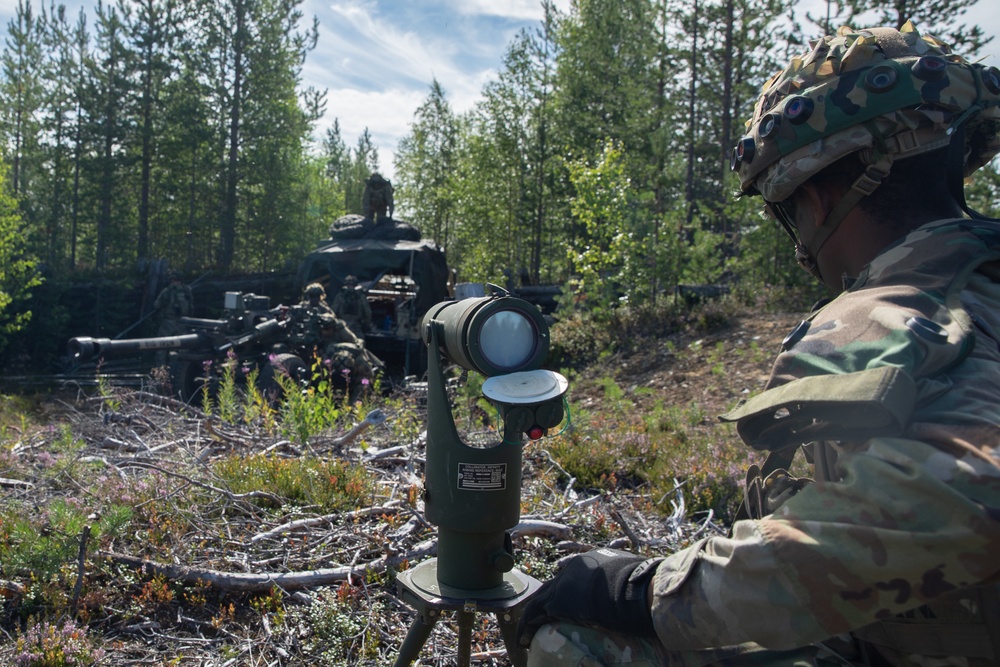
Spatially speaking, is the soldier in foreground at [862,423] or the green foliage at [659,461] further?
the green foliage at [659,461]

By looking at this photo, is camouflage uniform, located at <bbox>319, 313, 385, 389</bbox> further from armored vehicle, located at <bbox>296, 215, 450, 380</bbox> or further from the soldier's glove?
the soldier's glove

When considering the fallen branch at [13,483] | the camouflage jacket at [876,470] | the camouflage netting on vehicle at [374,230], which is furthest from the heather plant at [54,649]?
the camouflage netting on vehicle at [374,230]

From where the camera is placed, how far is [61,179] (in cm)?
2166

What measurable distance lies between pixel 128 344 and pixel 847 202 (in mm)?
9539

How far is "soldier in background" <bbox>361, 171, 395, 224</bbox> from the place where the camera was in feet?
54.2

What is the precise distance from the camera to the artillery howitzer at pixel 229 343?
31.9 feet

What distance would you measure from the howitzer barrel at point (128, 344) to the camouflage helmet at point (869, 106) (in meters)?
9.06

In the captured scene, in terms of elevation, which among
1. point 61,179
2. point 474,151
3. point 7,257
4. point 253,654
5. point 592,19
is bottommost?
point 253,654

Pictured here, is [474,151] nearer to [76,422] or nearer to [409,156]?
[409,156]

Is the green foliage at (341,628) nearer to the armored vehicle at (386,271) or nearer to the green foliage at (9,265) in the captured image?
the armored vehicle at (386,271)

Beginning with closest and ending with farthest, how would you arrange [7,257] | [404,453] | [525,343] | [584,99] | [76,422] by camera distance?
1. [525,343]
2. [404,453]
3. [76,422]
4. [7,257]
5. [584,99]

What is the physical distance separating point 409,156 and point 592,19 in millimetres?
14501

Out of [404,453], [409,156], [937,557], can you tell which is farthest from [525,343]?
[409,156]

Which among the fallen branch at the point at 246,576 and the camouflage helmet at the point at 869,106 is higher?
the camouflage helmet at the point at 869,106
